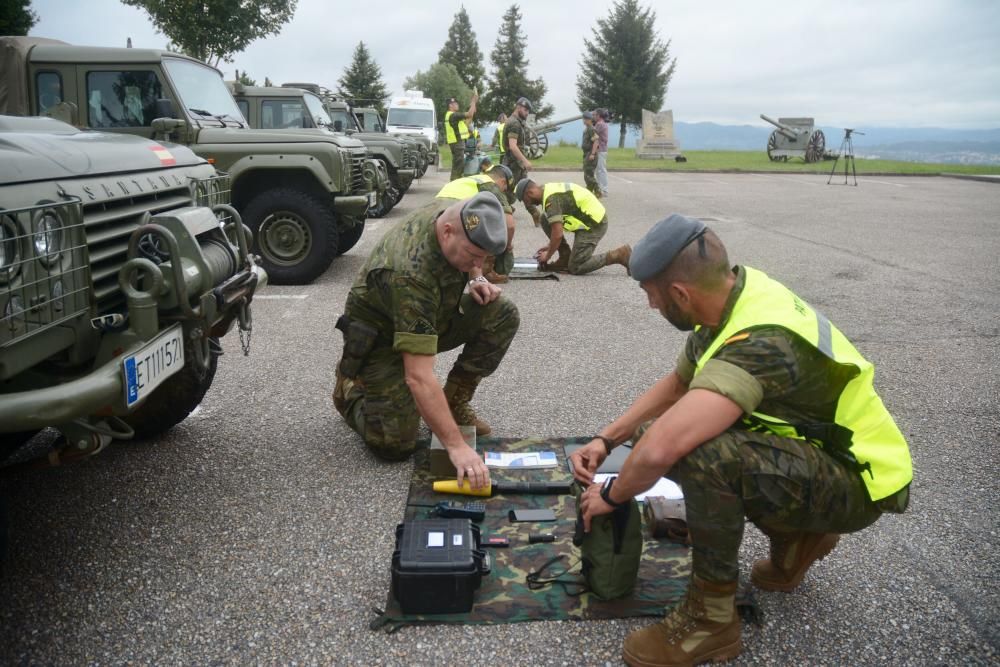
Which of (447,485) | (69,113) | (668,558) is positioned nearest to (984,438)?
(668,558)

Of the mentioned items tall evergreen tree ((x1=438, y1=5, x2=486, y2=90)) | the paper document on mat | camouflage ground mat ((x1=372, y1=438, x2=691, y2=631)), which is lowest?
camouflage ground mat ((x1=372, y1=438, x2=691, y2=631))

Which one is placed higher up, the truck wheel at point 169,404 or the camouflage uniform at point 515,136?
the camouflage uniform at point 515,136

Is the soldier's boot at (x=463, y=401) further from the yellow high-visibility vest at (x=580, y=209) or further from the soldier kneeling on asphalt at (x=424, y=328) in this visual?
the yellow high-visibility vest at (x=580, y=209)

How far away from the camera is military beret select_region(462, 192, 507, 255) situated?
288 centimetres

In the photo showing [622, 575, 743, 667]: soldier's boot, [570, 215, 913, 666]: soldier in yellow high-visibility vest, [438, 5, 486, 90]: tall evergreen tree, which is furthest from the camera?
[438, 5, 486, 90]: tall evergreen tree

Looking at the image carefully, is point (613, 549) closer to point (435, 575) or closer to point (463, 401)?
point (435, 575)

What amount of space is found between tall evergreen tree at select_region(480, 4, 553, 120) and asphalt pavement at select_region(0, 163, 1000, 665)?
53.1m

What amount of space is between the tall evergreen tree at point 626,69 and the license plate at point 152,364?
160ft

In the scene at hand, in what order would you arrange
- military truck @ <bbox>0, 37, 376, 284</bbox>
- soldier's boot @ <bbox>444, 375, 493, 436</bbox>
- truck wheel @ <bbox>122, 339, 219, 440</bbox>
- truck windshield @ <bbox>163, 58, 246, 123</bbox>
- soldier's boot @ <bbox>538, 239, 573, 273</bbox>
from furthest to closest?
soldier's boot @ <bbox>538, 239, 573, 273</bbox>, truck windshield @ <bbox>163, 58, 246, 123</bbox>, military truck @ <bbox>0, 37, 376, 284</bbox>, soldier's boot @ <bbox>444, 375, 493, 436</bbox>, truck wheel @ <bbox>122, 339, 219, 440</bbox>

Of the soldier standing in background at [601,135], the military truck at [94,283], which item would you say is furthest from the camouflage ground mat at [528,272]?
the soldier standing in background at [601,135]

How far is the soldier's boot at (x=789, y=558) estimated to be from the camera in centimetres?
241

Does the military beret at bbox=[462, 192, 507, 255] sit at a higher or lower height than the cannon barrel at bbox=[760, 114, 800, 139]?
lower

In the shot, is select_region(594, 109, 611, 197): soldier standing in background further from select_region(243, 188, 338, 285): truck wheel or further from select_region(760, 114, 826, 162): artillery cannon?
select_region(760, 114, 826, 162): artillery cannon

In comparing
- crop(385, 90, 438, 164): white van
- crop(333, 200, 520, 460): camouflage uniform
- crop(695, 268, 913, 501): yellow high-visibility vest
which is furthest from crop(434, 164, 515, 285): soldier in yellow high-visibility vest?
crop(385, 90, 438, 164): white van
